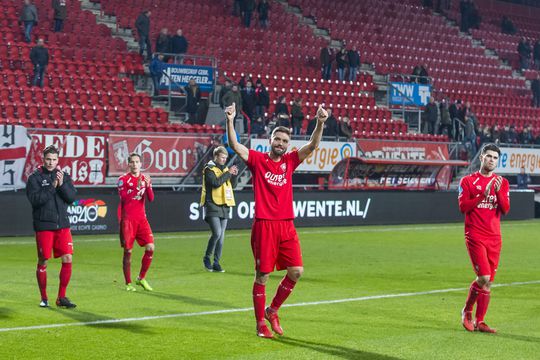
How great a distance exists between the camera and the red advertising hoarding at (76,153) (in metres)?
23.5

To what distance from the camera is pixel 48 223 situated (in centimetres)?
1211

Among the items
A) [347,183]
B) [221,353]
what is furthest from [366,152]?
[221,353]

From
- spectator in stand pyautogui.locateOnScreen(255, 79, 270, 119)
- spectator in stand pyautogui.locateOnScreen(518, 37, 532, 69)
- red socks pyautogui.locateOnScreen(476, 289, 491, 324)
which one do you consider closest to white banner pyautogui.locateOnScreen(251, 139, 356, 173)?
spectator in stand pyautogui.locateOnScreen(255, 79, 270, 119)

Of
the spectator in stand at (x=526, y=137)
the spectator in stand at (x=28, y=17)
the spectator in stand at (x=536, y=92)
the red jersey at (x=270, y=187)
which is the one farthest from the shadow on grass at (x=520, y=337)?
the spectator in stand at (x=536, y=92)

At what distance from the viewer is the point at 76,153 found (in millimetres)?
24219

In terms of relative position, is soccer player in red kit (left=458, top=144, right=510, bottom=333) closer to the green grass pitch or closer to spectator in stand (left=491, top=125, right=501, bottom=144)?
the green grass pitch

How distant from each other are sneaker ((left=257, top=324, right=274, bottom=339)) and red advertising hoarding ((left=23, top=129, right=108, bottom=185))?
14.3m

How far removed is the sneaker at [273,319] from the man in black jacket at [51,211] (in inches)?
118

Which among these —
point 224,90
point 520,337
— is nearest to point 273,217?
point 520,337

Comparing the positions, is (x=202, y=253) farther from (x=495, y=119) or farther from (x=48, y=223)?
(x=495, y=119)

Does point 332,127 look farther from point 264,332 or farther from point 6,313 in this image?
point 264,332

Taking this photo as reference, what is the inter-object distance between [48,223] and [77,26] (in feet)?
77.6

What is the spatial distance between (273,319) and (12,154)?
1438cm

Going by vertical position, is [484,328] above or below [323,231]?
above
